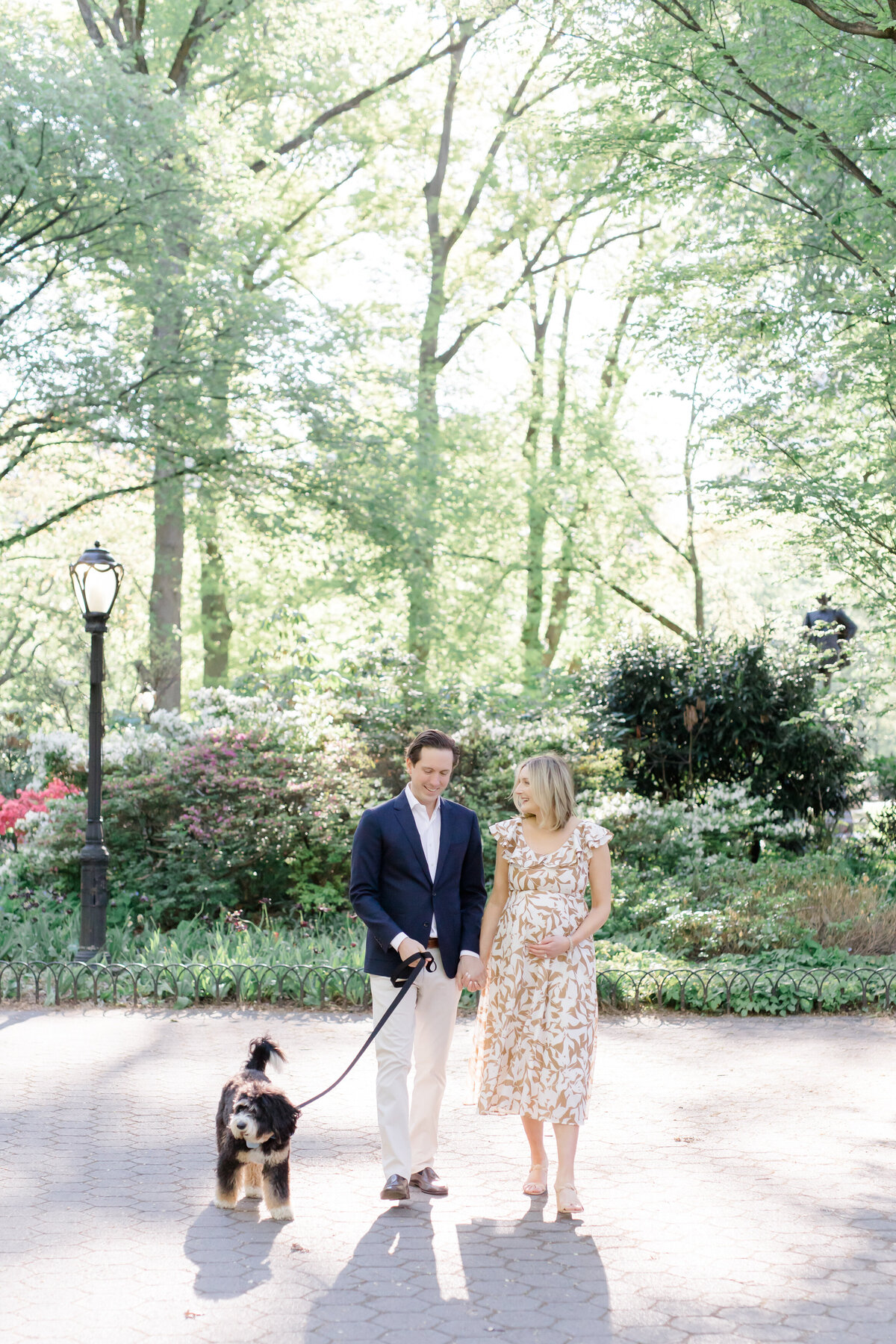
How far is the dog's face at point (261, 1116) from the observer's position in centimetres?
425

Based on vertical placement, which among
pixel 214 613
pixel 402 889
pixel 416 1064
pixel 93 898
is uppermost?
pixel 214 613

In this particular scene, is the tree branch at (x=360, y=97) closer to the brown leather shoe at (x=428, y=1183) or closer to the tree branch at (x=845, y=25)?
the tree branch at (x=845, y=25)

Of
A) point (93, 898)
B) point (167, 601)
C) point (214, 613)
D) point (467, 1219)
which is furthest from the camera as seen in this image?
point (214, 613)

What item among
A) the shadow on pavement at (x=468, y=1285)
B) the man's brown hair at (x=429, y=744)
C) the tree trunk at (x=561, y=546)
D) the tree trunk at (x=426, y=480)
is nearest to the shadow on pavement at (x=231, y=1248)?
the shadow on pavement at (x=468, y=1285)

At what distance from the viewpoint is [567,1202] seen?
4453mm

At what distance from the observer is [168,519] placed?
68.9 ft

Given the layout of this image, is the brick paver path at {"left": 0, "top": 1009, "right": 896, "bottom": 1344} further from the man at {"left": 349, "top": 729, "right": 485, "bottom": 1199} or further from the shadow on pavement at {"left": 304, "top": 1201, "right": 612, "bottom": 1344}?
the man at {"left": 349, "top": 729, "right": 485, "bottom": 1199}

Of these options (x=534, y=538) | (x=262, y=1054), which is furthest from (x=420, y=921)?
(x=534, y=538)

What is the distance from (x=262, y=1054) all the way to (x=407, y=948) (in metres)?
0.75

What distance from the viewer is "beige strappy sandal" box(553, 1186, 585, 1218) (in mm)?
4449

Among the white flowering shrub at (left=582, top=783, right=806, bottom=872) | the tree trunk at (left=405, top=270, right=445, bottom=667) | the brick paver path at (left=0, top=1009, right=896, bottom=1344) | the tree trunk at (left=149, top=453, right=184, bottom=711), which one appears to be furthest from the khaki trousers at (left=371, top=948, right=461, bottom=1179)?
the tree trunk at (left=149, top=453, right=184, bottom=711)

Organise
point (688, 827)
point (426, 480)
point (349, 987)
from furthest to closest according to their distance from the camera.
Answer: point (426, 480), point (688, 827), point (349, 987)

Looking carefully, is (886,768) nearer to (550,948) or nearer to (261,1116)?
(550,948)

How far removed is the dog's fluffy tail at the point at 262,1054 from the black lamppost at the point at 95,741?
5385mm
